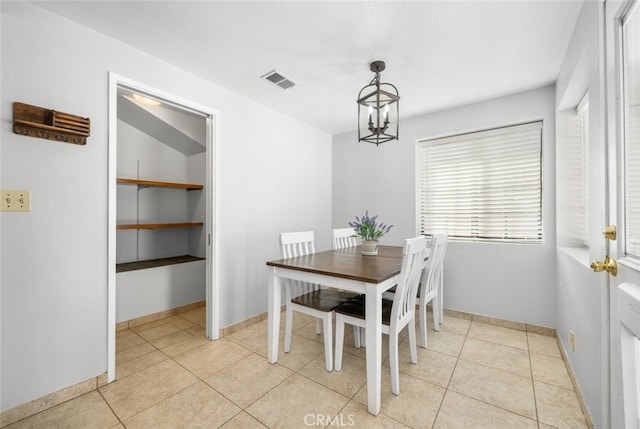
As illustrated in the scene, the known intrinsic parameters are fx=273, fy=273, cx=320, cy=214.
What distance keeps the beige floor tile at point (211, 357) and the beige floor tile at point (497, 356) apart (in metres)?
1.90

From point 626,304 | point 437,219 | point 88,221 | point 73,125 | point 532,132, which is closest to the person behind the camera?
point 626,304

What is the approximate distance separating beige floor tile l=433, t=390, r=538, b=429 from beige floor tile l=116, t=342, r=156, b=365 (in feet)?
7.62

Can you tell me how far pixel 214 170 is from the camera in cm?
258

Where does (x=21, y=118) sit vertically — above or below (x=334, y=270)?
above

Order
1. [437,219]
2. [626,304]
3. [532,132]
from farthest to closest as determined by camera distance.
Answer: [437,219]
[532,132]
[626,304]

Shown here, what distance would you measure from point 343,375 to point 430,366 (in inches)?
27.3

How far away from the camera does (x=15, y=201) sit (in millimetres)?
1564

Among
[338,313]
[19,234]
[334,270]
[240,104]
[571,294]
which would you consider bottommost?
[338,313]

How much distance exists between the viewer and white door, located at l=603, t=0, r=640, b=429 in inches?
36.8

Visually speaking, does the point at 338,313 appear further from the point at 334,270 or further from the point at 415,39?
the point at 415,39

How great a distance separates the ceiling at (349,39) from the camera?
5.39 feet

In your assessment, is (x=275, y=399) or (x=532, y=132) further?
(x=532, y=132)

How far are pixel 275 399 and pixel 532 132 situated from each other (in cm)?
334

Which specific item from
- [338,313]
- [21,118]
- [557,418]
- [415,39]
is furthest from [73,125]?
[557,418]
